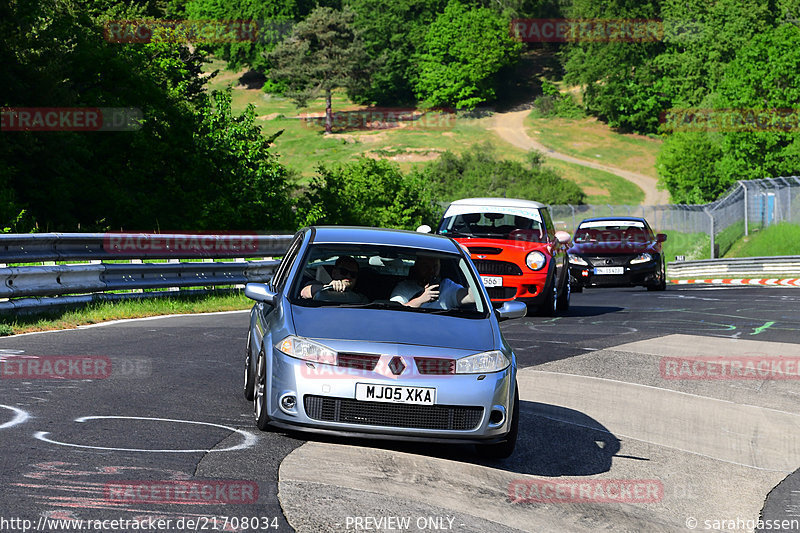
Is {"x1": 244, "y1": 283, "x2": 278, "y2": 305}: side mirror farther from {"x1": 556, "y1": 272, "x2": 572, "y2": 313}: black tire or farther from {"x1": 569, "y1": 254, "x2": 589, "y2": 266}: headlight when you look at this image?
{"x1": 569, "y1": 254, "x2": 589, "y2": 266}: headlight

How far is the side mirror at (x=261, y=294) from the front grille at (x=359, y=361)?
4.02 feet

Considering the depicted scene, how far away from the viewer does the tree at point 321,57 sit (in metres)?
130

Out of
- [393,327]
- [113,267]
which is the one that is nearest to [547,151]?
[113,267]

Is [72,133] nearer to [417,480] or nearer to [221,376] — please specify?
[221,376]

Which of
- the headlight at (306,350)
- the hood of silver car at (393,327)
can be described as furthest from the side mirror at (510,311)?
the headlight at (306,350)

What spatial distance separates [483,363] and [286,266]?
7.28ft

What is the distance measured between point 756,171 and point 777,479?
7373cm

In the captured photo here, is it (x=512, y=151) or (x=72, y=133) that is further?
(x=512, y=151)

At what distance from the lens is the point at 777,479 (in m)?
7.65

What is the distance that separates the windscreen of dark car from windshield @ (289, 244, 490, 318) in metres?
16.3

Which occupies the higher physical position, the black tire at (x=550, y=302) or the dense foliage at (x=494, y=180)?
the black tire at (x=550, y=302)

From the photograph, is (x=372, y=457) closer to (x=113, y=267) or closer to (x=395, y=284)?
(x=395, y=284)

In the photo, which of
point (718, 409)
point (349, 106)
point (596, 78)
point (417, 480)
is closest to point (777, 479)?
point (718, 409)

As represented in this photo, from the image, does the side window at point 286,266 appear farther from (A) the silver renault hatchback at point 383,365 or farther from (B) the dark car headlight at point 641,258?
(B) the dark car headlight at point 641,258
